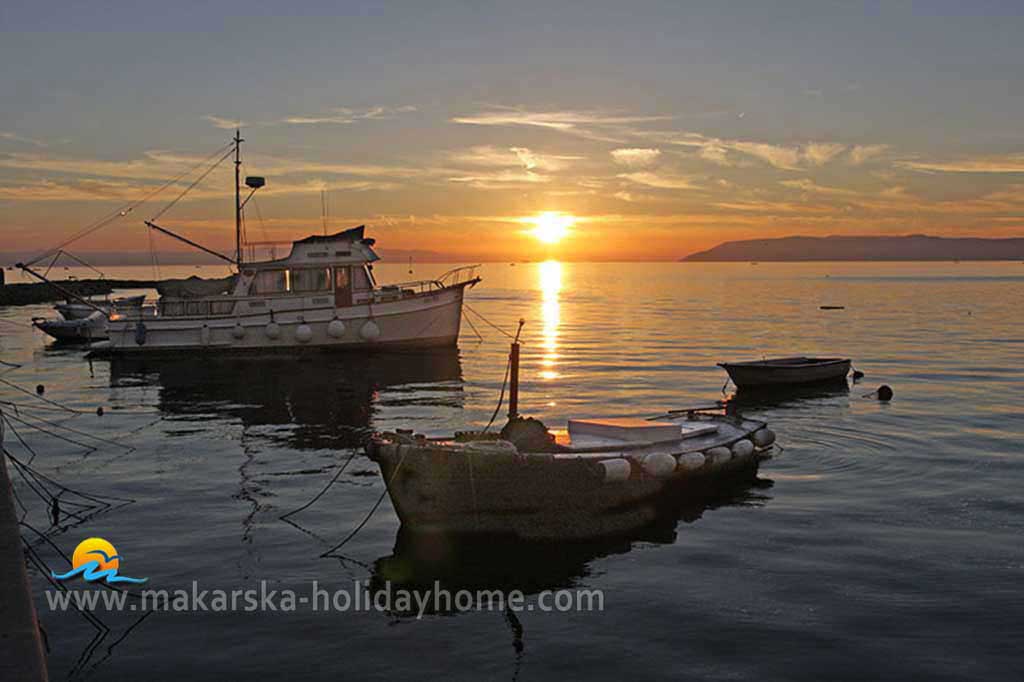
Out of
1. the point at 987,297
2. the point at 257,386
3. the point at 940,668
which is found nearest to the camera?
the point at 940,668

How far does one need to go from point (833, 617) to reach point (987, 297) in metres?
116

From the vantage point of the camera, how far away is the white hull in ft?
145

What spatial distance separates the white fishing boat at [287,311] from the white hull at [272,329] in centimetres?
5

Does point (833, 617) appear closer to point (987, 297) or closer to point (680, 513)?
point (680, 513)

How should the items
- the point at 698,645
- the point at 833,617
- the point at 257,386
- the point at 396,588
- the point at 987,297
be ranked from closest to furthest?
the point at 698,645, the point at 833,617, the point at 396,588, the point at 257,386, the point at 987,297

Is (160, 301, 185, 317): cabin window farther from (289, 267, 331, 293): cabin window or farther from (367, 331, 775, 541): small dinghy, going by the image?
(367, 331, 775, 541): small dinghy

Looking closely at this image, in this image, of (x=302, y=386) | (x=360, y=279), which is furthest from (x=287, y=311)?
(x=302, y=386)

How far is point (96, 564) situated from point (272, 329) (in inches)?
1205

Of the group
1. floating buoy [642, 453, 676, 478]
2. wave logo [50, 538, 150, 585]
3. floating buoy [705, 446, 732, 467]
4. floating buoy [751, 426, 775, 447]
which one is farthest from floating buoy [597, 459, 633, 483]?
wave logo [50, 538, 150, 585]

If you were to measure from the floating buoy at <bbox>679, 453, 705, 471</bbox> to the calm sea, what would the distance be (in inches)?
38.9

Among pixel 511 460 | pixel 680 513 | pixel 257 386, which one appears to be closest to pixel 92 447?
pixel 257 386

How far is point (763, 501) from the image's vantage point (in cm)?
1847

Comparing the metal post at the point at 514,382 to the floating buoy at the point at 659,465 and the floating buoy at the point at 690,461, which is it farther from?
the floating buoy at the point at 690,461

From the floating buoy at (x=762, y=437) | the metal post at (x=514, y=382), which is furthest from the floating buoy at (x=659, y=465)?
the floating buoy at (x=762, y=437)
